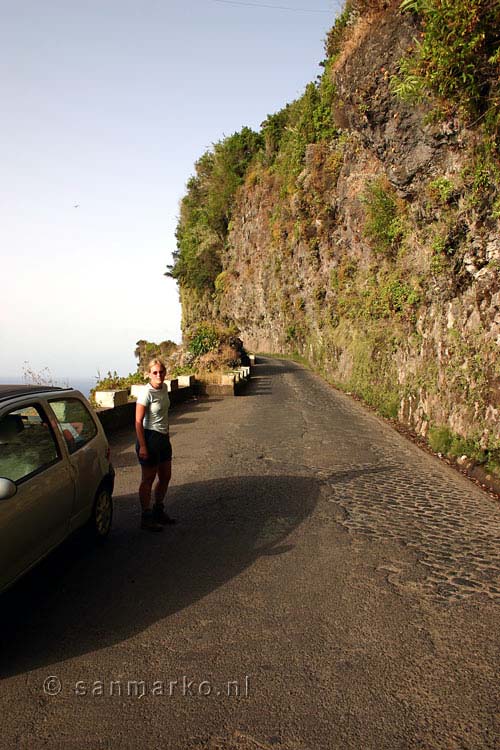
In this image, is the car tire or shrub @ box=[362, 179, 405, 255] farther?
shrub @ box=[362, 179, 405, 255]

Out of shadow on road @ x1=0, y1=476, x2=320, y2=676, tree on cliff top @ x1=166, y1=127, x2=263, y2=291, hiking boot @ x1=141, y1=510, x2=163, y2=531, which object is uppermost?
tree on cliff top @ x1=166, y1=127, x2=263, y2=291

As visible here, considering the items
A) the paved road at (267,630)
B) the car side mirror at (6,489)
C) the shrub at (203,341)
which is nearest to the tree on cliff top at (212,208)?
the shrub at (203,341)

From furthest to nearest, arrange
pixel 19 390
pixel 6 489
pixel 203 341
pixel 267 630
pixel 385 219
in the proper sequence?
pixel 203 341
pixel 385 219
pixel 19 390
pixel 267 630
pixel 6 489

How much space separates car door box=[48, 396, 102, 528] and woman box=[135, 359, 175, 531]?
1.46 feet

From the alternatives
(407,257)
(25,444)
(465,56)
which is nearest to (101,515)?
(25,444)

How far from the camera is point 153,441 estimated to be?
5.63 metres

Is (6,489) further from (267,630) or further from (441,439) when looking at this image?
→ (441,439)

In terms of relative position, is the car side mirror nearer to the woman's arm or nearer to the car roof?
the car roof

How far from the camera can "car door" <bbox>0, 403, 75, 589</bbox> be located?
3469 mm

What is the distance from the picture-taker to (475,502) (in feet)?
23.7

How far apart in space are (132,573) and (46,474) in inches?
47.0

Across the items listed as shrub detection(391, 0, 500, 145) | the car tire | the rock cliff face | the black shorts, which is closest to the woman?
the black shorts

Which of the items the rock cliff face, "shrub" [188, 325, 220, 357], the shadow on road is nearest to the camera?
the shadow on road

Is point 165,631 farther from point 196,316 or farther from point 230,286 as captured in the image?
point 196,316
